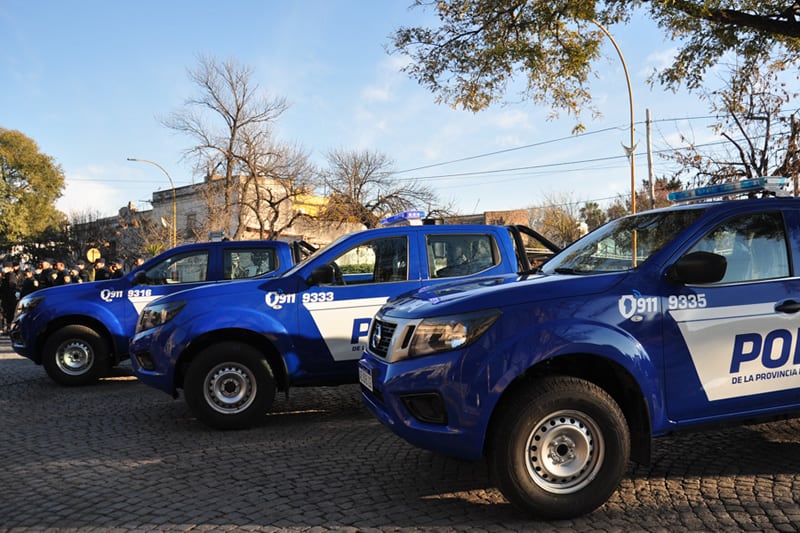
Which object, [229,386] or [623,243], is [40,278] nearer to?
[229,386]

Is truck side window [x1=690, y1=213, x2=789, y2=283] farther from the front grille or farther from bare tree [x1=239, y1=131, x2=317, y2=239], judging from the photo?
bare tree [x1=239, y1=131, x2=317, y2=239]

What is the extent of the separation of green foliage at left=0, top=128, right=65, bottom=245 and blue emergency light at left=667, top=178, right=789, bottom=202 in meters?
53.6

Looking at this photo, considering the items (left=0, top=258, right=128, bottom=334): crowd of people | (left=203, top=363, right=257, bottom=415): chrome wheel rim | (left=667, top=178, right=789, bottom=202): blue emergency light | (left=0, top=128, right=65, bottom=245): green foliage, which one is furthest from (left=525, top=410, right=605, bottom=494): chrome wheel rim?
(left=0, top=128, right=65, bottom=245): green foliage

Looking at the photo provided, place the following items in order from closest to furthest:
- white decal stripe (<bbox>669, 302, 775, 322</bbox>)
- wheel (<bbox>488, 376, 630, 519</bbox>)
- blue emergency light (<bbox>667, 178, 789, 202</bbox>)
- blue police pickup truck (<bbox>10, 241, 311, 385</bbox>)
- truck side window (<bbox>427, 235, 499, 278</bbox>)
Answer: wheel (<bbox>488, 376, 630, 519</bbox>), white decal stripe (<bbox>669, 302, 775, 322</bbox>), blue emergency light (<bbox>667, 178, 789, 202</bbox>), truck side window (<bbox>427, 235, 499, 278</bbox>), blue police pickup truck (<bbox>10, 241, 311, 385</bbox>)

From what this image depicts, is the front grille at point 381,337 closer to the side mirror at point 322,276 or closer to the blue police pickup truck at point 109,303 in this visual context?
the side mirror at point 322,276

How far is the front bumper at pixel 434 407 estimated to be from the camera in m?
3.18

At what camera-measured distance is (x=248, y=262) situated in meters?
7.93

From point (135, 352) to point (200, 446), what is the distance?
1.36 meters

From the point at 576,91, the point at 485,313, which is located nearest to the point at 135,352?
the point at 485,313

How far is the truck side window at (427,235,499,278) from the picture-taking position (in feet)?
19.8

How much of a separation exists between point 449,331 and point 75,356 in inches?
256

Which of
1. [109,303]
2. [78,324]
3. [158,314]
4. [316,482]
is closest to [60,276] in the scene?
[78,324]

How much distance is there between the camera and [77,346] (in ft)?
25.8

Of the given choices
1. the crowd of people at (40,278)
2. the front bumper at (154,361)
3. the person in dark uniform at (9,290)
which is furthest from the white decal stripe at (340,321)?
the person in dark uniform at (9,290)
